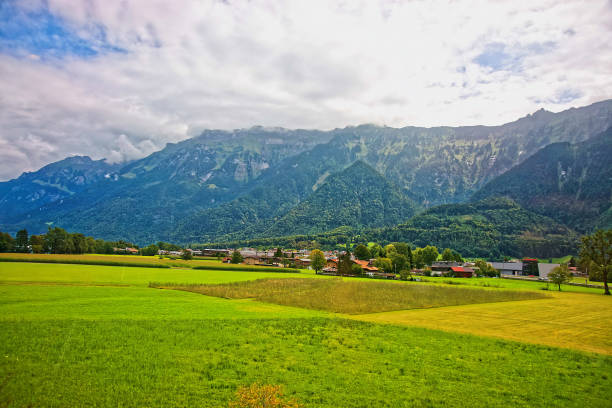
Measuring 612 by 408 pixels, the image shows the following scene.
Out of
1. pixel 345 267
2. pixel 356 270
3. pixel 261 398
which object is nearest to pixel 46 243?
pixel 345 267

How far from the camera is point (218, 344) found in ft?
75.7

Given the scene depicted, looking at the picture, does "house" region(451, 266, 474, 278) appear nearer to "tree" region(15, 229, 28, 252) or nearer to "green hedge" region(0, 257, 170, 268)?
"green hedge" region(0, 257, 170, 268)

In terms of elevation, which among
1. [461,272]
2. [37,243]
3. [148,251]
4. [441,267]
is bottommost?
[461,272]

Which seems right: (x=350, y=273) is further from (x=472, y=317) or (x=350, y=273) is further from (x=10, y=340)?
(x=10, y=340)

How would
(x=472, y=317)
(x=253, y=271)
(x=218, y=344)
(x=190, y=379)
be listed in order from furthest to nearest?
1. (x=253, y=271)
2. (x=472, y=317)
3. (x=218, y=344)
4. (x=190, y=379)

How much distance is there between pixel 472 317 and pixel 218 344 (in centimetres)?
3205

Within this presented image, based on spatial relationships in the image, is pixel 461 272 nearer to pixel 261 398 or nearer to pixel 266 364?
pixel 266 364

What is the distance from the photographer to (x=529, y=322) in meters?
38.8

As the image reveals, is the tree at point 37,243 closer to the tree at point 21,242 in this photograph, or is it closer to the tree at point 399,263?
the tree at point 21,242

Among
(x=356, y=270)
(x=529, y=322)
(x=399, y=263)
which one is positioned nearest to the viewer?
(x=529, y=322)

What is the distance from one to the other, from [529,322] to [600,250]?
5415cm

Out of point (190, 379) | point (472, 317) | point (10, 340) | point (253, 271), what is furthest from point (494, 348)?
point (253, 271)

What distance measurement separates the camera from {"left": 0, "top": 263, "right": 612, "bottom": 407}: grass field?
15.4m

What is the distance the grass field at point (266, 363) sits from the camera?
15.4 m
